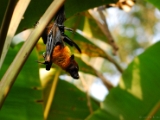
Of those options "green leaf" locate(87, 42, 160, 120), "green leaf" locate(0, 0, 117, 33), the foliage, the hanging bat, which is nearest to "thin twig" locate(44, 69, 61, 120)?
the foliage

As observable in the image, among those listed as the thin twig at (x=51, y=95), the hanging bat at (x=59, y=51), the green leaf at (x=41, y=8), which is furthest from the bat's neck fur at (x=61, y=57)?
the thin twig at (x=51, y=95)

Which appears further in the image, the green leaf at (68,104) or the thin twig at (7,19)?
the green leaf at (68,104)

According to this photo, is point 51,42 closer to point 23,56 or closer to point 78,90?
point 23,56

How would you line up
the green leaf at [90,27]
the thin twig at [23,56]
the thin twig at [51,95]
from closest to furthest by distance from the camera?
the thin twig at [23,56]
the thin twig at [51,95]
the green leaf at [90,27]

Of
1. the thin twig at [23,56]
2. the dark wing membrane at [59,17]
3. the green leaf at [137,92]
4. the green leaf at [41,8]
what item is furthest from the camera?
the green leaf at [137,92]

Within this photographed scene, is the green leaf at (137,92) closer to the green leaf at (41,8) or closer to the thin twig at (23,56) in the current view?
the green leaf at (41,8)

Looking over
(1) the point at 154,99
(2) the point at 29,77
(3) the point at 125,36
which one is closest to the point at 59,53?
(2) the point at 29,77

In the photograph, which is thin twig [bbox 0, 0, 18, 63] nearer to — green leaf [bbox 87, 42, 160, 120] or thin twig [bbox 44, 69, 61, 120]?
green leaf [bbox 87, 42, 160, 120]

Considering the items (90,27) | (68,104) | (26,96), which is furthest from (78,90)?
(26,96)
